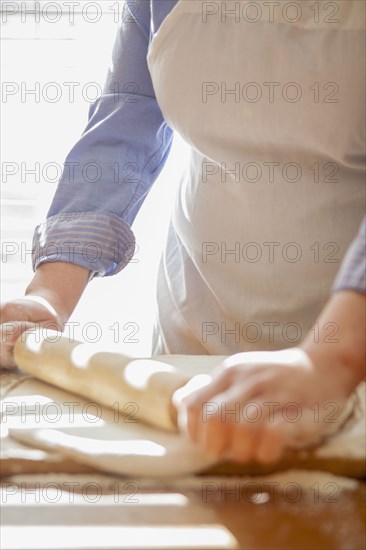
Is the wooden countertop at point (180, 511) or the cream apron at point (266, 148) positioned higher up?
the cream apron at point (266, 148)

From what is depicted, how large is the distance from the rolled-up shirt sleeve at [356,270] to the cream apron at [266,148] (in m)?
0.32

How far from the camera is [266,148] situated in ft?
3.18

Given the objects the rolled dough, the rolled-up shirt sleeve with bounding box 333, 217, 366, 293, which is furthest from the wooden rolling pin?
the rolled-up shirt sleeve with bounding box 333, 217, 366, 293

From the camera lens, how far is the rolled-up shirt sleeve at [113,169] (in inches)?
42.2

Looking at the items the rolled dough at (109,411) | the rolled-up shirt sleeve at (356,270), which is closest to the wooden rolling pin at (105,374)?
the rolled dough at (109,411)

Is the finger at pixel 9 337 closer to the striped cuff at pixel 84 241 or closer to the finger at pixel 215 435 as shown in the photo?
the striped cuff at pixel 84 241

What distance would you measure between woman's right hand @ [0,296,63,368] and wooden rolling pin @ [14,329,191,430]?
35 millimetres

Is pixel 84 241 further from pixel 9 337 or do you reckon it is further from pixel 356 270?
pixel 356 270

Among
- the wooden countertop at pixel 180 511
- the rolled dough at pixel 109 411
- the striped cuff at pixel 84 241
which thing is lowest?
the wooden countertop at pixel 180 511

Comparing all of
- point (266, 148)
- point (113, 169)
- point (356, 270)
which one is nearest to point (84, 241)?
point (113, 169)

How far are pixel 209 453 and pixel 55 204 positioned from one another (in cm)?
64

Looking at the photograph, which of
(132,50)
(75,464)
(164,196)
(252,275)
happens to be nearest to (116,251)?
(252,275)

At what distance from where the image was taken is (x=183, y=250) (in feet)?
3.69

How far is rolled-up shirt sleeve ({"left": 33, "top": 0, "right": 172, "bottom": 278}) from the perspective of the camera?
1.07 meters
